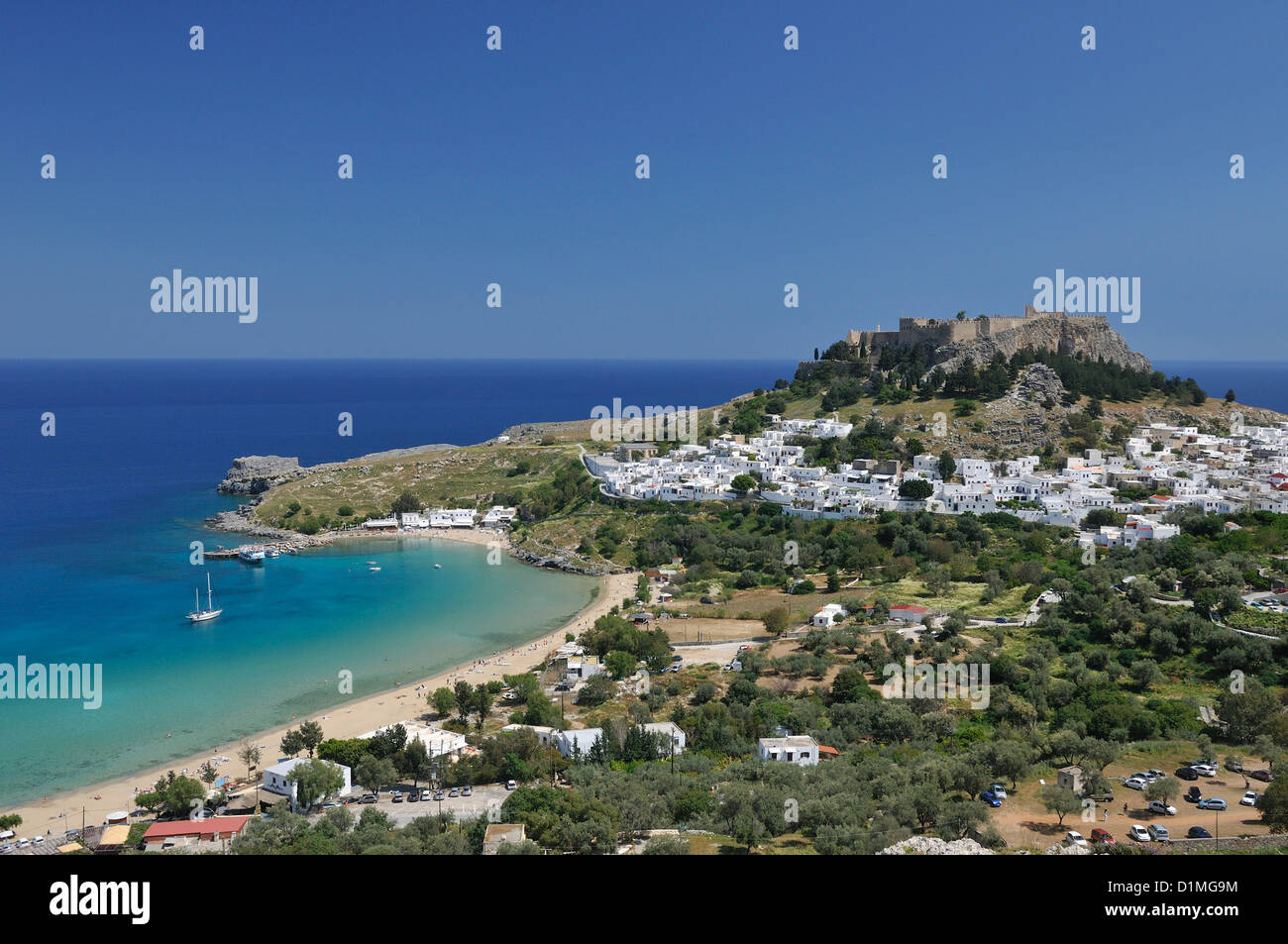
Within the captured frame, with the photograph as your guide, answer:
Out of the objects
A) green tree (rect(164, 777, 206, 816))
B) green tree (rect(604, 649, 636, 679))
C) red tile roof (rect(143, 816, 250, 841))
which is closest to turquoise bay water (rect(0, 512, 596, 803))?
green tree (rect(604, 649, 636, 679))

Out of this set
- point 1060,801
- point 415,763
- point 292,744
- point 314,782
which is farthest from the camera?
point 292,744

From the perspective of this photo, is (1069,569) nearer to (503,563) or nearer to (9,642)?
(503,563)

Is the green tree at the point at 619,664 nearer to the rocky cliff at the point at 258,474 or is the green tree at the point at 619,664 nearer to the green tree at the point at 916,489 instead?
the green tree at the point at 916,489

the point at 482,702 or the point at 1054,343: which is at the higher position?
the point at 1054,343

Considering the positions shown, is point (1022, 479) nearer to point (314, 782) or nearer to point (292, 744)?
point (292, 744)

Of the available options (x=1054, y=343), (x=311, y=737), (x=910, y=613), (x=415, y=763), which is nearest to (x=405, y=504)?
(x=910, y=613)

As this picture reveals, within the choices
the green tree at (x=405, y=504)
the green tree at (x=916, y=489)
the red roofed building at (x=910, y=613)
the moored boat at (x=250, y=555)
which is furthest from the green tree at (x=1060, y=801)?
the green tree at (x=405, y=504)
